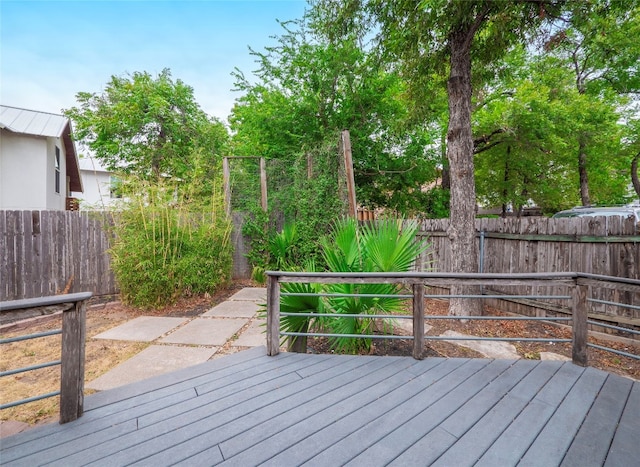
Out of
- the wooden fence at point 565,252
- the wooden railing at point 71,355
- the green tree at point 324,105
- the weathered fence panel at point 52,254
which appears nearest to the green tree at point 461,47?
the wooden fence at point 565,252

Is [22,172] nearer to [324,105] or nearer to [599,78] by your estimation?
[324,105]

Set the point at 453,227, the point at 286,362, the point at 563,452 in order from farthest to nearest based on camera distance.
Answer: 1. the point at 453,227
2. the point at 286,362
3. the point at 563,452

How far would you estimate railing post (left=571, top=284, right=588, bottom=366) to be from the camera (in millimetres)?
2262

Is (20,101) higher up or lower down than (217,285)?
higher up

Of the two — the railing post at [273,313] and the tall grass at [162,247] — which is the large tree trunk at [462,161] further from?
the tall grass at [162,247]

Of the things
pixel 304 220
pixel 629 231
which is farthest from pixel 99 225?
pixel 629 231

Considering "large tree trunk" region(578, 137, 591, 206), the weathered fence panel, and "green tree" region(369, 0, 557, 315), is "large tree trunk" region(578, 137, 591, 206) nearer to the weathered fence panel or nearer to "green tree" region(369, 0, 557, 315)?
"green tree" region(369, 0, 557, 315)

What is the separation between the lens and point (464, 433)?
1.47 meters

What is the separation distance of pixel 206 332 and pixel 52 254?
3.20 m

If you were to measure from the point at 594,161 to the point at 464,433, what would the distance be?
38.6 ft

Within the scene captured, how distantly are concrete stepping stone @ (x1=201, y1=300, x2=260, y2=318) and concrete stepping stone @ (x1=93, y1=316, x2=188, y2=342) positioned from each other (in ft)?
1.36

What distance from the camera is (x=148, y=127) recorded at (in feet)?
30.4

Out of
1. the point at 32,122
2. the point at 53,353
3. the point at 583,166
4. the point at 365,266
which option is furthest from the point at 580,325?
the point at 32,122

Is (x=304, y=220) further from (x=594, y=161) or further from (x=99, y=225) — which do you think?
(x=594, y=161)
